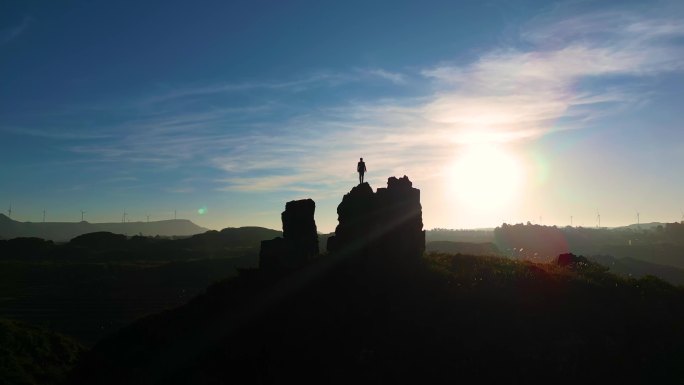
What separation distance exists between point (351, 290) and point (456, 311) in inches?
252

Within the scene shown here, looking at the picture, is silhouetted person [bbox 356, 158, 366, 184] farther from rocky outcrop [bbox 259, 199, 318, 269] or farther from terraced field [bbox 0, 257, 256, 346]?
terraced field [bbox 0, 257, 256, 346]

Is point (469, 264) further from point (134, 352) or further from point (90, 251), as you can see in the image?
point (90, 251)

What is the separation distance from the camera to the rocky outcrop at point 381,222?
3103 cm

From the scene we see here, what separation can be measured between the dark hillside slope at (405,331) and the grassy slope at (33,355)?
41.8 feet

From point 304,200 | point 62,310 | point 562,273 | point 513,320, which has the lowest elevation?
point 62,310

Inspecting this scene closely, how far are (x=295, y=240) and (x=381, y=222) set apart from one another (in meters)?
6.74

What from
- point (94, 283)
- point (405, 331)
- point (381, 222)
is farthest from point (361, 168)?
point (94, 283)

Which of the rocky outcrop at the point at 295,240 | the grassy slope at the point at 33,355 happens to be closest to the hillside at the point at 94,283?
the grassy slope at the point at 33,355

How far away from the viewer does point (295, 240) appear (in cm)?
3366

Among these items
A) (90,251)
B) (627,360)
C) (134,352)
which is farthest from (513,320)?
(90,251)

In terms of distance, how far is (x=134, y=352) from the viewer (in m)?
26.0

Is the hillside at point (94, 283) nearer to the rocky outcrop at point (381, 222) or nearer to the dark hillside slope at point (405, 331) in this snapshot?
the dark hillside slope at point (405, 331)

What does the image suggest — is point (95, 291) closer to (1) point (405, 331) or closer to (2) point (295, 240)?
(2) point (295, 240)

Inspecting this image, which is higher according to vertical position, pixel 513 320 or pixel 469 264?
pixel 469 264
